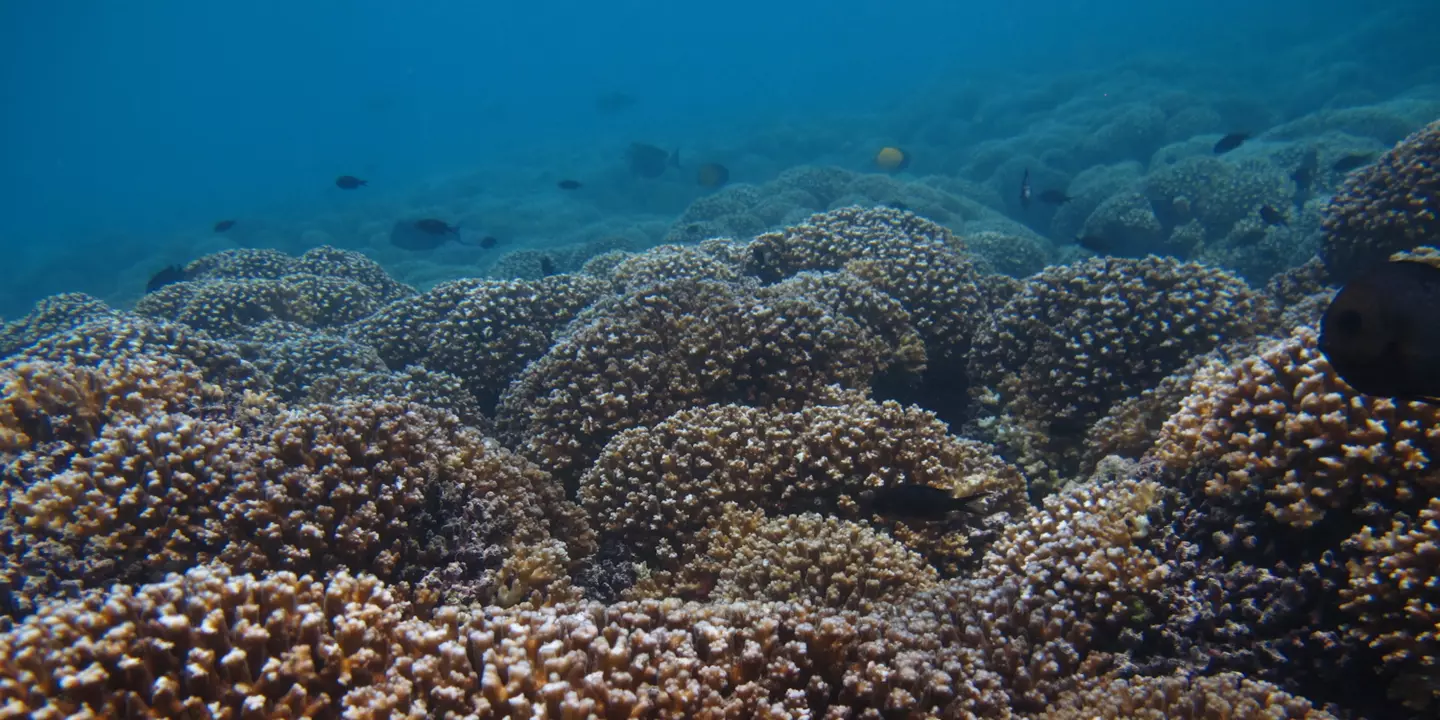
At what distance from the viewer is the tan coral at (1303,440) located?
141 inches

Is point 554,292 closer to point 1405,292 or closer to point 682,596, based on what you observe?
point 682,596

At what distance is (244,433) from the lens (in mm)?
5691

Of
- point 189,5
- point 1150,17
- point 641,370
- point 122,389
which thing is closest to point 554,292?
point 641,370

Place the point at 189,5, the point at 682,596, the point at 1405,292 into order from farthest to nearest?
the point at 189,5
the point at 682,596
the point at 1405,292

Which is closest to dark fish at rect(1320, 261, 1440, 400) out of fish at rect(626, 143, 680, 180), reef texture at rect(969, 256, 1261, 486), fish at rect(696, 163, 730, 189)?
reef texture at rect(969, 256, 1261, 486)

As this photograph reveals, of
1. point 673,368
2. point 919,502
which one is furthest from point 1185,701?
point 673,368

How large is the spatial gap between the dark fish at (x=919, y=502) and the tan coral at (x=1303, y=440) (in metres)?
1.53

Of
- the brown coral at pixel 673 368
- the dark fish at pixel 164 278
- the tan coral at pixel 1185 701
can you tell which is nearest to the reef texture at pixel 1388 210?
the brown coral at pixel 673 368

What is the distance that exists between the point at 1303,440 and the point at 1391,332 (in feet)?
5.77

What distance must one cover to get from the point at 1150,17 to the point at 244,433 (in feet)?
277

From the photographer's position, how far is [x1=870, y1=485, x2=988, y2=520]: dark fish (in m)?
4.46

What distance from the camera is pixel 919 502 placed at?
449cm

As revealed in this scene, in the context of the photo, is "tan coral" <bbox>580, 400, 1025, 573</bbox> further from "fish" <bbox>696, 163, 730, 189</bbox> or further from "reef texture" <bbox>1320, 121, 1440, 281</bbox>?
"fish" <bbox>696, 163, 730, 189</bbox>

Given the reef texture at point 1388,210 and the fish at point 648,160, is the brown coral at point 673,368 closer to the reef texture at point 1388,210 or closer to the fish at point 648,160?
the reef texture at point 1388,210
